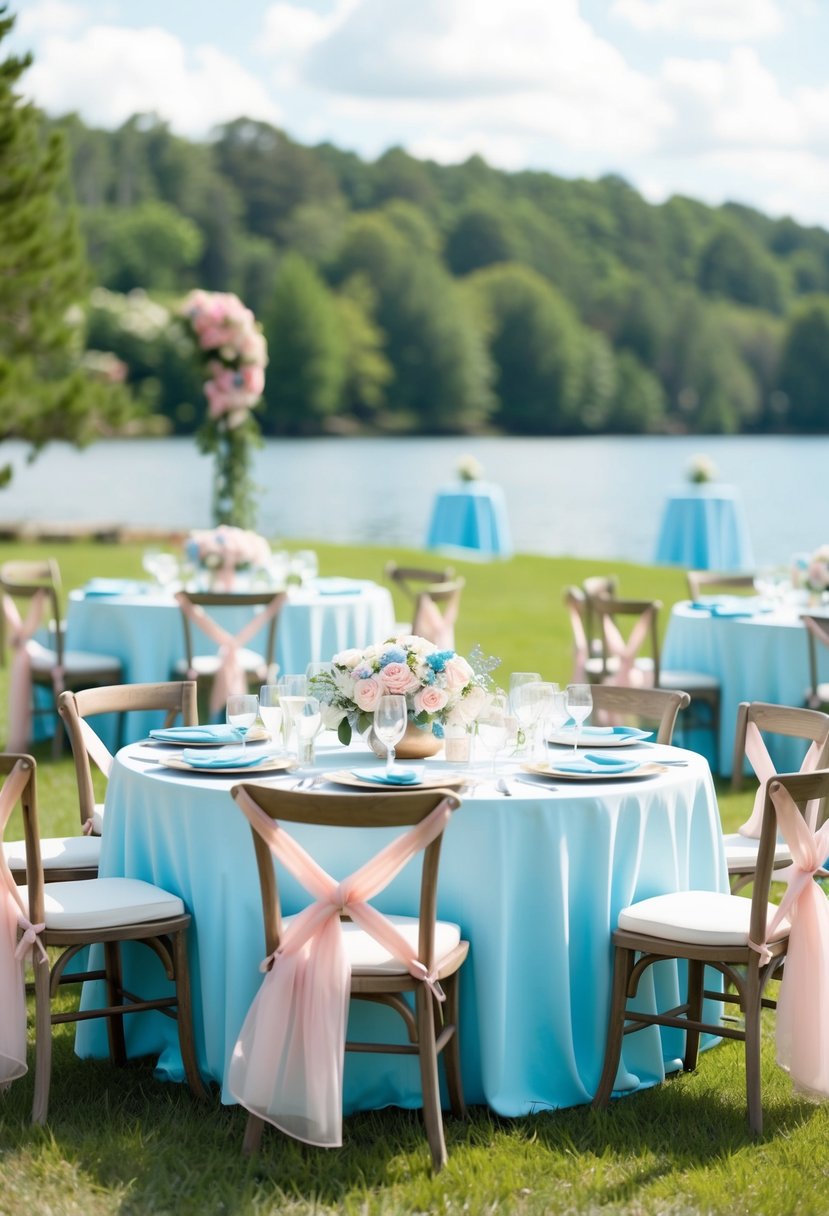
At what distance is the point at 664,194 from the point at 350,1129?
92800 mm

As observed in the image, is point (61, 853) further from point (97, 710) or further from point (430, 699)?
point (430, 699)

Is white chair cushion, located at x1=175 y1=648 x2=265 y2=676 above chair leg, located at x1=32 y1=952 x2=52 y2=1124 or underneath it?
above

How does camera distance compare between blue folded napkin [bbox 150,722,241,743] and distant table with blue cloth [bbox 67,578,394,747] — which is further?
distant table with blue cloth [bbox 67,578,394,747]

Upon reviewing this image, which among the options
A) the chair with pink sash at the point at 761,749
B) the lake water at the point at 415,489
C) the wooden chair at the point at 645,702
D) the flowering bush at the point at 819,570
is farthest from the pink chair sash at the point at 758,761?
the lake water at the point at 415,489

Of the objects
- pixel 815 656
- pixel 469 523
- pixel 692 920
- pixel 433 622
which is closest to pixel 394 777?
pixel 692 920

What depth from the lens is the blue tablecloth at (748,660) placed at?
877 centimetres

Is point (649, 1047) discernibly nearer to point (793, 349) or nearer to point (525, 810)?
point (525, 810)

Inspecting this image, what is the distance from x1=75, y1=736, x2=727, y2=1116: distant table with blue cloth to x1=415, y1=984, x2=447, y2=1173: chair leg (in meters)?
0.32

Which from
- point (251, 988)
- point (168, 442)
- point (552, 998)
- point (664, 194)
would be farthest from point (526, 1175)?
point (664, 194)

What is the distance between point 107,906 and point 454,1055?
100 cm

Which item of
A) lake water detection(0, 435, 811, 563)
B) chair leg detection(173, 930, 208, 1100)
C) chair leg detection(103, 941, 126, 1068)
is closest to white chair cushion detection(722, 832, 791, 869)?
chair leg detection(173, 930, 208, 1100)

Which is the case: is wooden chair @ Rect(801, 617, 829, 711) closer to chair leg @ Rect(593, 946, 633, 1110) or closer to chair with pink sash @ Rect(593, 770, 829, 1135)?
chair with pink sash @ Rect(593, 770, 829, 1135)

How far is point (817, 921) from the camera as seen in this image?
4281mm

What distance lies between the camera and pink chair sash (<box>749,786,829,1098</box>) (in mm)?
4234
